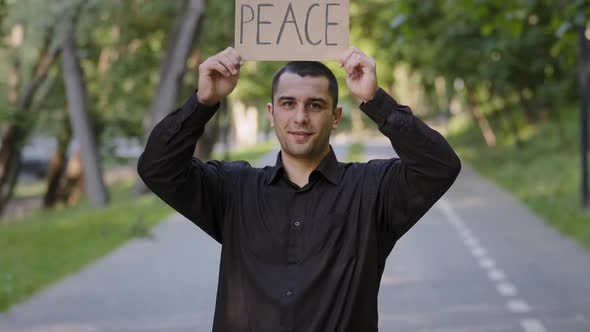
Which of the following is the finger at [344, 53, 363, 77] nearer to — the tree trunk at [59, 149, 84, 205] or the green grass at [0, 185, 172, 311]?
the green grass at [0, 185, 172, 311]

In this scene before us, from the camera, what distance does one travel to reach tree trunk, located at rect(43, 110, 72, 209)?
32344 millimetres

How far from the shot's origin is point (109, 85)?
100 ft

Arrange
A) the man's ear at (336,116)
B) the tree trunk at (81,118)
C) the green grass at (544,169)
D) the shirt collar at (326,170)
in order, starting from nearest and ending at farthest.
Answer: the shirt collar at (326,170) → the man's ear at (336,116) → the green grass at (544,169) → the tree trunk at (81,118)

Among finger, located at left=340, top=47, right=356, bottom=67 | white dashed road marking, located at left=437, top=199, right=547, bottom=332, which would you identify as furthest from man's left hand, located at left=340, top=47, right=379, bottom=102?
white dashed road marking, located at left=437, top=199, right=547, bottom=332

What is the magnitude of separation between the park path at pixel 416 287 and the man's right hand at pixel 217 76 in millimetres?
6411

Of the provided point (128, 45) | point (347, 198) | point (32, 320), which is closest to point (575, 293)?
point (32, 320)

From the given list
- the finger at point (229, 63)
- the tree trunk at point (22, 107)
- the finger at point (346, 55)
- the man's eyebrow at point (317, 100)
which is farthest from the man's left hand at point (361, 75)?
the tree trunk at point (22, 107)

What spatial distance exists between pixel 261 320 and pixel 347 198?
51 cm

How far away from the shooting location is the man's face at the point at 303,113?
149 inches

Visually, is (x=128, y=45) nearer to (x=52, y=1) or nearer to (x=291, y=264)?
(x=52, y=1)

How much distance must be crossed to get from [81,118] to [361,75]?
22.5m

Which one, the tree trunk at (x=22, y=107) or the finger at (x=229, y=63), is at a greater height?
the finger at (x=229, y=63)

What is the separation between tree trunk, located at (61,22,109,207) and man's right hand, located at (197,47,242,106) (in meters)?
20.4

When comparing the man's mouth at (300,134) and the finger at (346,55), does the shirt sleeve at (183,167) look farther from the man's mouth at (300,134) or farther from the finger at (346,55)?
the finger at (346,55)
